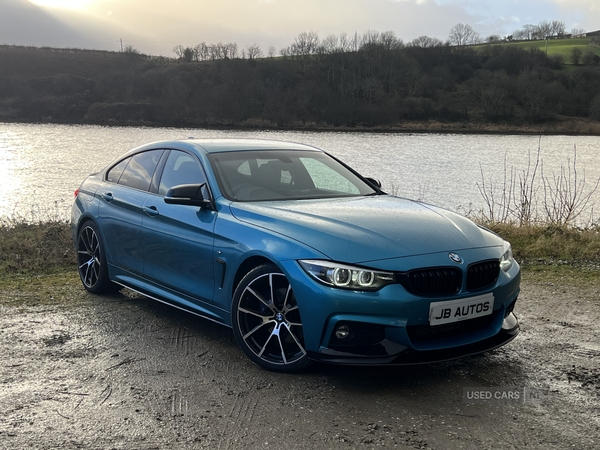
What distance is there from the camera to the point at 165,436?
3344 millimetres

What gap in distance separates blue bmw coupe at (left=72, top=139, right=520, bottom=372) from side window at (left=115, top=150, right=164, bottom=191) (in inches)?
1.0

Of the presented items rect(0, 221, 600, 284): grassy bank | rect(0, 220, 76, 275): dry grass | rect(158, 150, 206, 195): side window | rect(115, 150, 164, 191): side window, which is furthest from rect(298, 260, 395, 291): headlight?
rect(0, 220, 76, 275): dry grass

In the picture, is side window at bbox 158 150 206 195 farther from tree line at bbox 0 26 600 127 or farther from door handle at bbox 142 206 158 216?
tree line at bbox 0 26 600 127

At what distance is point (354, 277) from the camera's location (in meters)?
3.79

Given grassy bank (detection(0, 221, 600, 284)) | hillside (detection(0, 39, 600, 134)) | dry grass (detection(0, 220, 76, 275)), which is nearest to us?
grassy bank (detection(0, 221, 600, 284))

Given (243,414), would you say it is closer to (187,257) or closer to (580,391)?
(187,257)

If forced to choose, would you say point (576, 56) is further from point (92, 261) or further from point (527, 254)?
point (92, 261)

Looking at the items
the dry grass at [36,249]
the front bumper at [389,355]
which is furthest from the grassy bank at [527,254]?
the front bumper at [389,355]

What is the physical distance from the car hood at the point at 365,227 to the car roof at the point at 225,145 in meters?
0.90

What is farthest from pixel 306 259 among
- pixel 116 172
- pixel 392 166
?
pixel 392 166

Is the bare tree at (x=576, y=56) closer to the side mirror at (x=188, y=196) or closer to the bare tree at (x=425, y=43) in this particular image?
the bare tree at (x=425, y=43)

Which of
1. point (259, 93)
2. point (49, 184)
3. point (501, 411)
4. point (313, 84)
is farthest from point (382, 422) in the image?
point (313, 84)

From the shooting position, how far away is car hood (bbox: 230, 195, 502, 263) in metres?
3.94

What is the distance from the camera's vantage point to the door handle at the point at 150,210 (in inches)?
212
